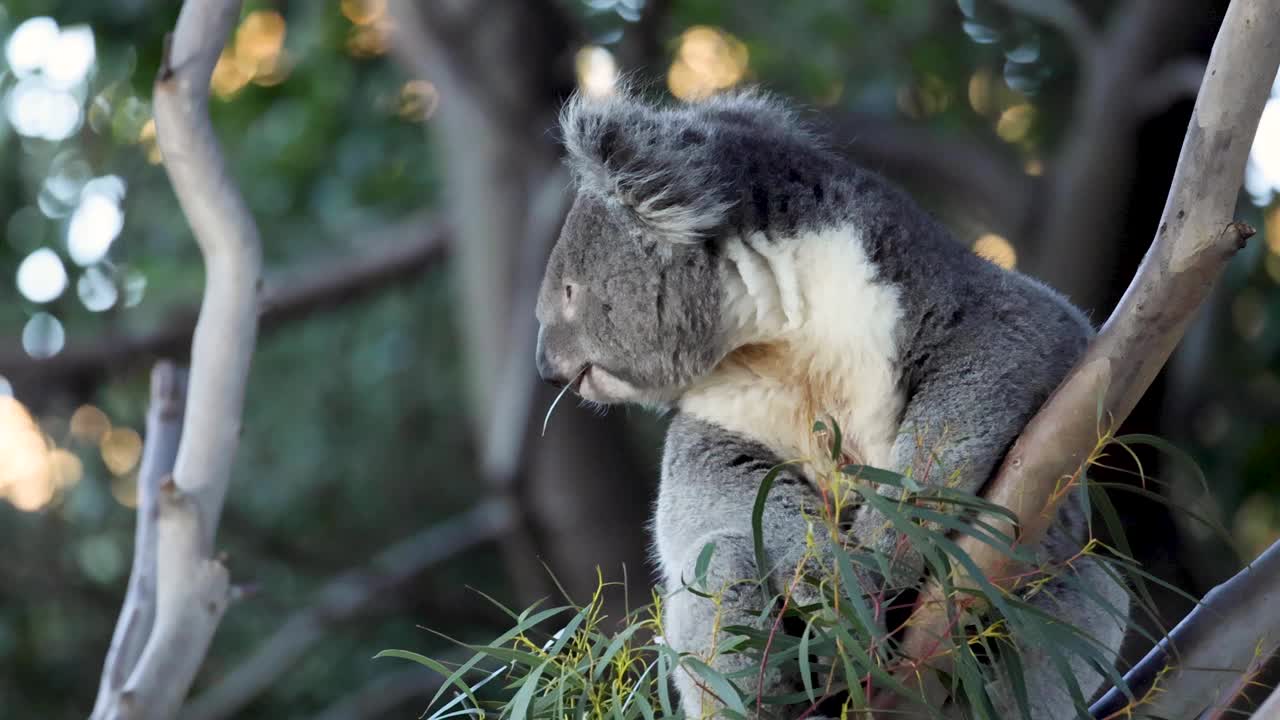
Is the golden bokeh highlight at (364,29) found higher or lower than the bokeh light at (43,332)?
higher

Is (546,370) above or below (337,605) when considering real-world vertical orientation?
above

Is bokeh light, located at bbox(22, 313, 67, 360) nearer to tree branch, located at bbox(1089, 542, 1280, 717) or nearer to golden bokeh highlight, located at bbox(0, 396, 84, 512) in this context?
golden bokeh highlight, located at bbox(0, 396, 84, 512)

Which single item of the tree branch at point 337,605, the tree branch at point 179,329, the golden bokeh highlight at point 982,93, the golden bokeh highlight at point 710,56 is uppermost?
the golden bokeh highlight at point 982,93

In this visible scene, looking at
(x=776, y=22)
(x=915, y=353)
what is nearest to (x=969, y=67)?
(x=776, y=22)

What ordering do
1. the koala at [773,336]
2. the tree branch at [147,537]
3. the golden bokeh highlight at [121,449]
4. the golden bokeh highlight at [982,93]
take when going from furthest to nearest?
the golden bokeh highlight at [121,449] < the golden bokeh highlight at [982,93] < the tree branch at [147,537] < the koala at [773,336]

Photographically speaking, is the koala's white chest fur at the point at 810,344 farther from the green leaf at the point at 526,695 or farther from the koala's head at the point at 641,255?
the green leaf at the point at 526,695

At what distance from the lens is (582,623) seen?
1938mm

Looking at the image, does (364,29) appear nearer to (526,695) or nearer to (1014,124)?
(1014,124)

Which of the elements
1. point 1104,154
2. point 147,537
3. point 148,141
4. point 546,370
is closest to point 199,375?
point 147,537

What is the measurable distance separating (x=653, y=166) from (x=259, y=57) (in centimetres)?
520

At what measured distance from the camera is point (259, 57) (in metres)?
6.90

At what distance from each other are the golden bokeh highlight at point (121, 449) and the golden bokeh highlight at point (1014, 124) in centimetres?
484

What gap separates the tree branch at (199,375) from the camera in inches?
99.8

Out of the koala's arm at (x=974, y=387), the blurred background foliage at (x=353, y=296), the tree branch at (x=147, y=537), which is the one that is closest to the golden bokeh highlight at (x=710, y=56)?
the blurred background foliage at (x=353, y=296)
